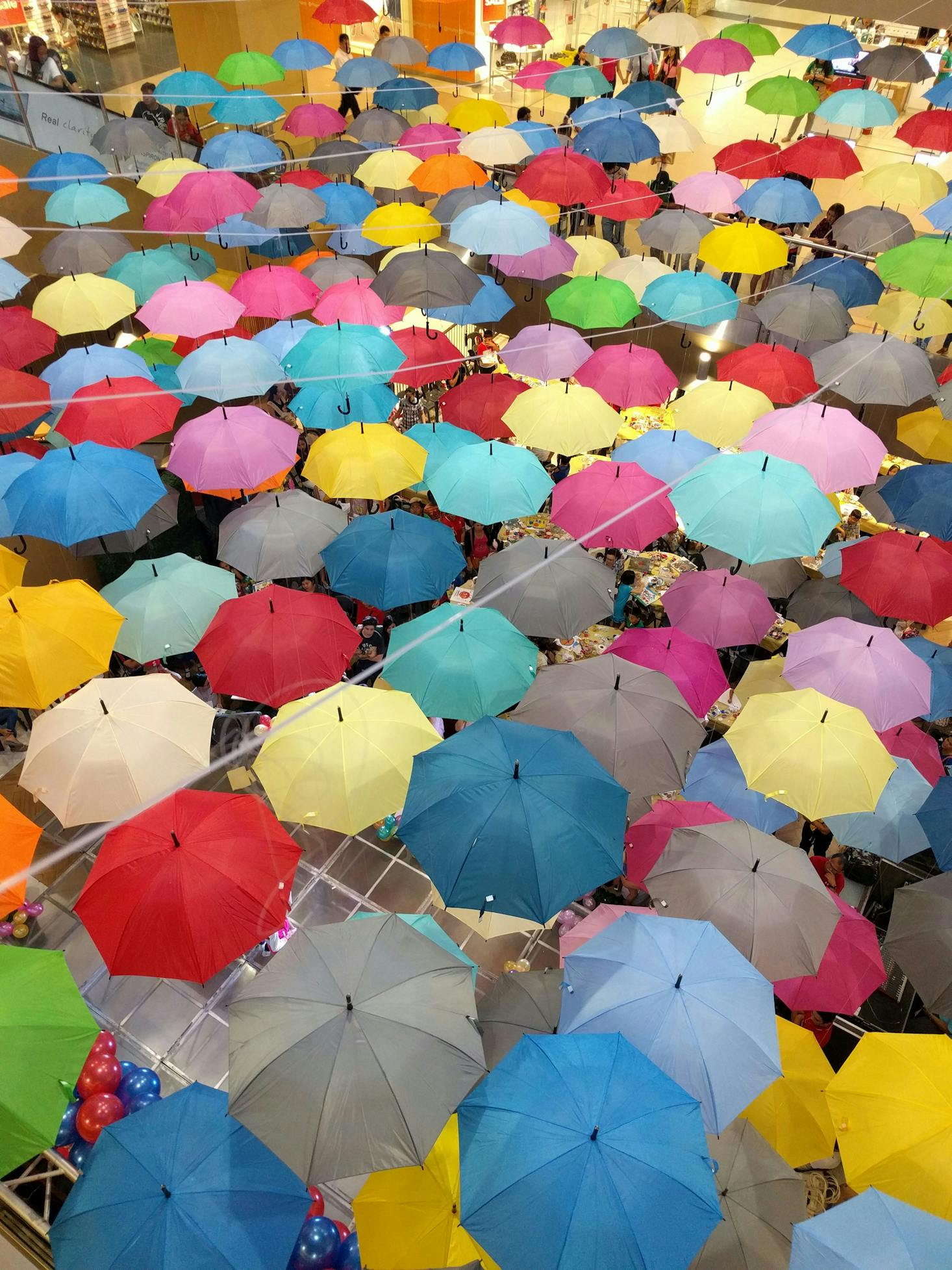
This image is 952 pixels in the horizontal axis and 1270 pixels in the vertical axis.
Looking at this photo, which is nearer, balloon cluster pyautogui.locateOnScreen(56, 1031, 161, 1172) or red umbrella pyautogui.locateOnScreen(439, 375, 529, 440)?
balloon cluster pyautogui.locateOnScreen(56, 1031, 161, 1172)

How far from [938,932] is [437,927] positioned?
9.39 ft

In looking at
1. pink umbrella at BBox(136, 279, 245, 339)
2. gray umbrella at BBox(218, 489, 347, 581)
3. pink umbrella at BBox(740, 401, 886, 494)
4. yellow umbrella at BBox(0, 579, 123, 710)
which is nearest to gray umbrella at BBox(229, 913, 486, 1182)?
yellow umbrella at BBox(0, 579, 123, 710)

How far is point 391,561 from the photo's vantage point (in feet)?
24.0

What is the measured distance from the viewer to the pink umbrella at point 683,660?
7.00 m

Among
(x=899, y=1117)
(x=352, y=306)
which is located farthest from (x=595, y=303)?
(x=899, y=1117)

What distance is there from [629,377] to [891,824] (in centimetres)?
520

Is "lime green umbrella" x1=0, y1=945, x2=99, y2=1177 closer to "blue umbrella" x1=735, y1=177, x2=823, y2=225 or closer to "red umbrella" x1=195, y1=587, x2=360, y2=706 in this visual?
"red umbrella" x1=195, y1=587, x2=360, y2=706

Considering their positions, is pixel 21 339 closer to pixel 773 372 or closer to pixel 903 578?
pixel 773 372

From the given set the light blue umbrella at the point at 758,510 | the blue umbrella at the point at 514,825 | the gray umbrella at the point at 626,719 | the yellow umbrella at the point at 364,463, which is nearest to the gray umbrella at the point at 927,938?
the gray umbrella at the point at 626,719

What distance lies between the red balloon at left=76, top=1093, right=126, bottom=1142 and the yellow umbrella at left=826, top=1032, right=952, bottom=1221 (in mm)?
3801

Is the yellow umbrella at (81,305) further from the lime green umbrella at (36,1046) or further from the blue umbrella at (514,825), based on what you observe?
the lime green umbrella at (36,1046)

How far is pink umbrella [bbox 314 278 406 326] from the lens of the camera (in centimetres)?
1014

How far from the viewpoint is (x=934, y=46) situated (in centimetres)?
1655

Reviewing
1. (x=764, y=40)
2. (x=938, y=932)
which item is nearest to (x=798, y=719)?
(x=938, y=932)
